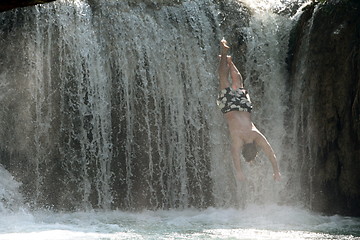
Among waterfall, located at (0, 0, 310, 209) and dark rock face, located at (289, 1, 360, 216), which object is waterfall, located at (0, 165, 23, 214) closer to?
waterfall, located at (0, 0, 310, 209)

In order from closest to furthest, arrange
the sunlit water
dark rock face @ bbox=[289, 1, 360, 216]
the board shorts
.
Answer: the sunlit water → the board shorts → dark rock face @ bbox=[289, 1, 360, 216]

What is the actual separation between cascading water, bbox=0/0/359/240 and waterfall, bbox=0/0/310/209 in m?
0.02

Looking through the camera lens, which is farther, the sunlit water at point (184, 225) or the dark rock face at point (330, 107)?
the dark rock face at point (330, 107)

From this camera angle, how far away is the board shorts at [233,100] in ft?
31.3

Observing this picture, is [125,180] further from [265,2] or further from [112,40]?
[265,2]

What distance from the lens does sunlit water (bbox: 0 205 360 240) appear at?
29.9 ft

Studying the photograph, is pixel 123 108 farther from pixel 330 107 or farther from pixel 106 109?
pixel 330 107

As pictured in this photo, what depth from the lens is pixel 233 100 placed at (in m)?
9.62

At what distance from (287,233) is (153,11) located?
7033 mm

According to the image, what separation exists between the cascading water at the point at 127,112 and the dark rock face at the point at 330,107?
22.9 inches

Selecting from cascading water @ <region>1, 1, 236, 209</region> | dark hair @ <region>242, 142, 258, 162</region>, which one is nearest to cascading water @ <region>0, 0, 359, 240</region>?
cascading water @ <region>1, 1, 236, 209</region>

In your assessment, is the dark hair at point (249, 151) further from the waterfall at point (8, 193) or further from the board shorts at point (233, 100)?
the waterfall at point (8, 193)

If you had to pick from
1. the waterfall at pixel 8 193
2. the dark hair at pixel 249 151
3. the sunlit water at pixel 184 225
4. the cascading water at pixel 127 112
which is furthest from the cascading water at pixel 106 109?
the dark hair at pixel 249 151

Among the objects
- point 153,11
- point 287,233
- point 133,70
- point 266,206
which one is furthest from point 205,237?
point 153,11
